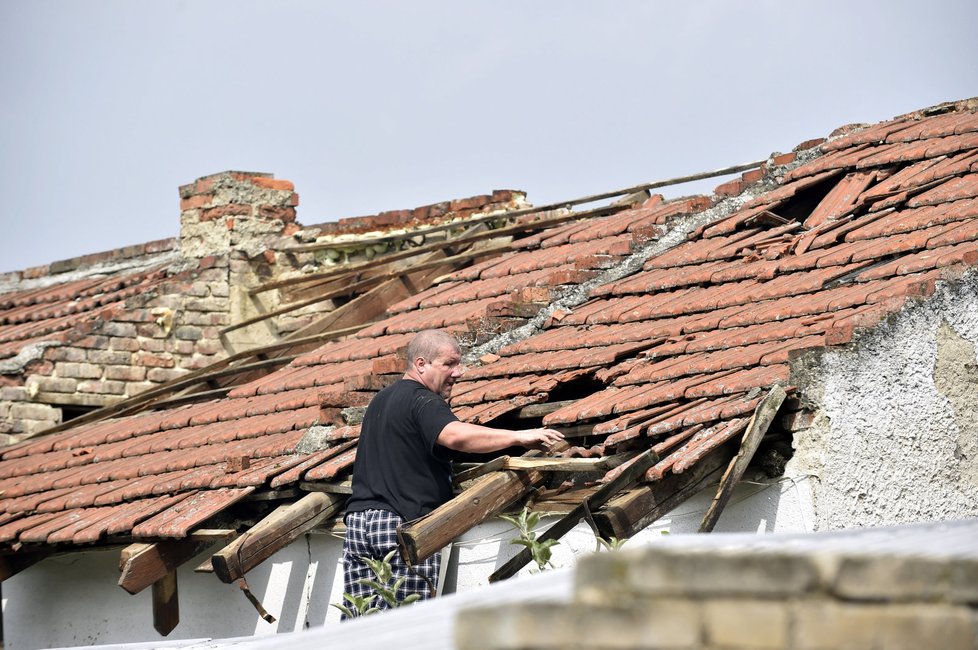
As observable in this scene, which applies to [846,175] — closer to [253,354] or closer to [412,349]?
[412,349]

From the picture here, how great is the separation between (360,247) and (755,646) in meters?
9.87

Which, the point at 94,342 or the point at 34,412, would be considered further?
the point at 94,342

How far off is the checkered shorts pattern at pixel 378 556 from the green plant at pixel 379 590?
41mm

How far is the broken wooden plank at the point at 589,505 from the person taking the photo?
15.5 ft

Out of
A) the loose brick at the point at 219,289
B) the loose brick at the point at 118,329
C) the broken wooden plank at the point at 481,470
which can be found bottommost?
the broken wooden plank at the point at 481,470

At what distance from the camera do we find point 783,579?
5.42 ft

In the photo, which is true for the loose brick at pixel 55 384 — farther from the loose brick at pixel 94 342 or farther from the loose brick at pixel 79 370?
the loose brick at pixel 94 342

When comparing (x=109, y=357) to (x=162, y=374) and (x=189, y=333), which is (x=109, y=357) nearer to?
(x=162, y=374)

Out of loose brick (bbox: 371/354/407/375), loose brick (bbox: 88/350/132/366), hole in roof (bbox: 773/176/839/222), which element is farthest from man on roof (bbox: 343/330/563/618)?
loose brick (bbox: 88/350/132/366)

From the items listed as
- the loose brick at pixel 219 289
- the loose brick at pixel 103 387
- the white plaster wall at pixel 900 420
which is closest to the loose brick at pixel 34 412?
the loose brick at pixel 103 387

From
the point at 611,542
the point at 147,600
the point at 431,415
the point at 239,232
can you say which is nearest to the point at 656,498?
the point at 611,542

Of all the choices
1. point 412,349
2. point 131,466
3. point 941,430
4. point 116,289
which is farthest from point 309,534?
point 116,289

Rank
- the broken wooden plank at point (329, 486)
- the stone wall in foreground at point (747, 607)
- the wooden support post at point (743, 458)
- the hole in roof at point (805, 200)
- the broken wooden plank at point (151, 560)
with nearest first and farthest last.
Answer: the stone wall in foreground at point (747, 607), the wooden support post at point (743, 458), the broken wooden plank at point (329, 486), the broken wooden plank at point (151, 560), the hole in roof at point (805, 200)

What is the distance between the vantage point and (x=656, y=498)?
15.6ft
